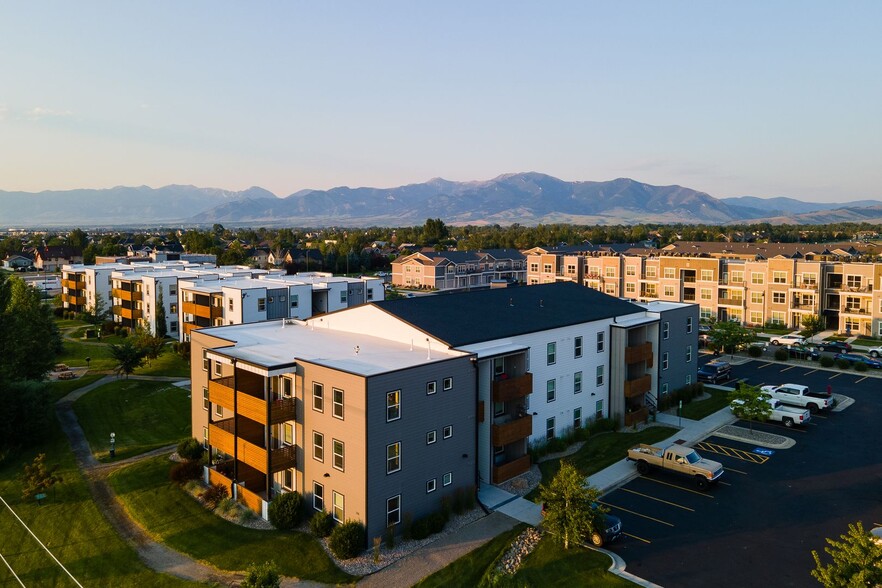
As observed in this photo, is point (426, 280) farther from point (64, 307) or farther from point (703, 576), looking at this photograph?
point (703, 576)

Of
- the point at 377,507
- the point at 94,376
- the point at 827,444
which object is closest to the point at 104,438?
→ the point at 94,376

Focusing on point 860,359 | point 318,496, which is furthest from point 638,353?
point 860,359

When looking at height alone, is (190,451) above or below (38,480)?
above

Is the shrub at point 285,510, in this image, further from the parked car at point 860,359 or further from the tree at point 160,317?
the parked car at point 860,359

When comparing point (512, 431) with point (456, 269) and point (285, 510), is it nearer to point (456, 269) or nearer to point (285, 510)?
point (285, 510)

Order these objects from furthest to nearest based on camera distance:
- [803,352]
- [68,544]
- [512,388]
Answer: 1. [803,352]
2. [512,388]
3. [68,544]

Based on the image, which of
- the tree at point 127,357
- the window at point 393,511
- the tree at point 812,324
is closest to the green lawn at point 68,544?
the window at point 393,511

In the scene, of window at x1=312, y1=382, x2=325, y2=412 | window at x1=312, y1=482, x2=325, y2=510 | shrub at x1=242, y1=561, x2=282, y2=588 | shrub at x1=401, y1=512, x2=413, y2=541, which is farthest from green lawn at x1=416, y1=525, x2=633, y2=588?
window at x1=312, y1=382, x2=325, y2=412
